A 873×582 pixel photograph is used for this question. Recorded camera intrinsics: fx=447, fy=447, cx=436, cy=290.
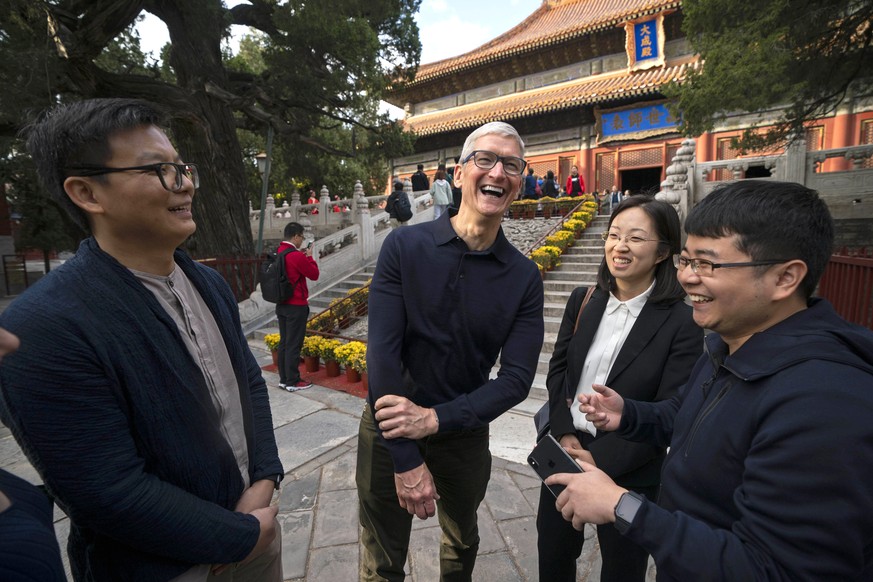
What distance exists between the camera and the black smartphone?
130cm

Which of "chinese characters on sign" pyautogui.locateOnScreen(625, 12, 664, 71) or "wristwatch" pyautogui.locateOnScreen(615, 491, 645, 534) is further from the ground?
"chinese characters on sign" pyautogui.locateOnScreen(625, 12, 664, 71)

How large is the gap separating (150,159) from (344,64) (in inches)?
361

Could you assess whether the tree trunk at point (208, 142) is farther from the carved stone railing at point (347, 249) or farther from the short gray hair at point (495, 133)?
the short gray hair at point (495, 133)

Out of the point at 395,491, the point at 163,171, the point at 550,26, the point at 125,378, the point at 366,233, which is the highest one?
the point at 550,26

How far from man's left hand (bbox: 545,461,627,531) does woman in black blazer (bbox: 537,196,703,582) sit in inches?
24.8

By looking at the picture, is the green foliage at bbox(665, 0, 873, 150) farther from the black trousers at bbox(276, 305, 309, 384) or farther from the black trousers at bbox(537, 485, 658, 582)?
the black trousers at bbox(276, 305, 309, 384)

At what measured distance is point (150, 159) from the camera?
1.20 m

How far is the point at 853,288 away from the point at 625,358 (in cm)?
471

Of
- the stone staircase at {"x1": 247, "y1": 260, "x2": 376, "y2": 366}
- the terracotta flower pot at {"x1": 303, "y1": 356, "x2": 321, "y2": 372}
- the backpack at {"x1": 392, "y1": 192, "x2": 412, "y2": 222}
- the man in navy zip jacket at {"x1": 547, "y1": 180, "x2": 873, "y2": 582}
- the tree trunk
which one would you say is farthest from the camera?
the backpack at {"x1": 392, "y1": 192, "x2": 412, "y2": 222}

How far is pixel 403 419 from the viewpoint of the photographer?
4.80 feet

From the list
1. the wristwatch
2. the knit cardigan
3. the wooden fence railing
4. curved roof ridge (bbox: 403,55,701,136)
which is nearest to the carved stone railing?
curved roof ridge (bbox: 403,55,701,136)

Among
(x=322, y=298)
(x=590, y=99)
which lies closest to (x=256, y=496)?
(x=322, y=298)

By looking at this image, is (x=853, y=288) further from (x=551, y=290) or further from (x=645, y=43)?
(x=645, y=43)

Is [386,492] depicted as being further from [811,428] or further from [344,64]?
[344,64]
